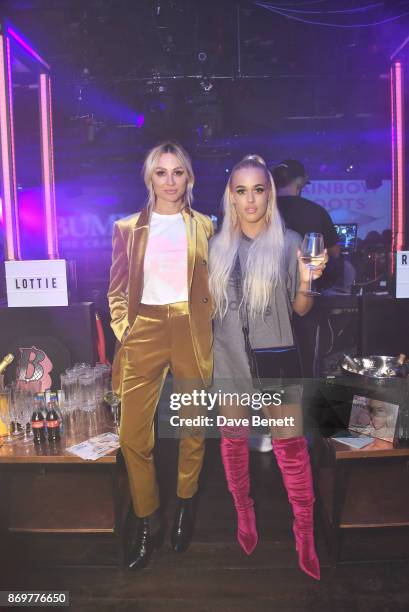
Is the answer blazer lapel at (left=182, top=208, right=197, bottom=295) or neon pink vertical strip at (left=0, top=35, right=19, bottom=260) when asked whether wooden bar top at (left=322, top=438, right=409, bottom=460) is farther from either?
neon pink vertical strip at (left=0, top=35, right=19, bottom=260)

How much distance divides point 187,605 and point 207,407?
2.60 ft

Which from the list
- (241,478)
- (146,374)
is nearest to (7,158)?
(146,374)

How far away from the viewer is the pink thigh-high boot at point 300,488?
2.18 m

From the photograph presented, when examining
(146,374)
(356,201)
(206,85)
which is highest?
(206,85)

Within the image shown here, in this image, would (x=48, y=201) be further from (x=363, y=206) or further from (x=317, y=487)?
(x=363, y=206)

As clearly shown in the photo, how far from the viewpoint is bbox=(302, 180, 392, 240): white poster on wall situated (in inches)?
396

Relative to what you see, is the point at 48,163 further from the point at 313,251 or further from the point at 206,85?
the point at 206,85

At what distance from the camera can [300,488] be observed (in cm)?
221

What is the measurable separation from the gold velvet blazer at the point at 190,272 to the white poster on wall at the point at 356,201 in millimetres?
8187

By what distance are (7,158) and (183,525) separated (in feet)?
6.60

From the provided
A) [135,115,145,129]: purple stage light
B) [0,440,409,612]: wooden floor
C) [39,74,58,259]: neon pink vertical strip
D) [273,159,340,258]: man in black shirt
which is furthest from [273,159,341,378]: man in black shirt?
[135,115,145,129]: purple stage light

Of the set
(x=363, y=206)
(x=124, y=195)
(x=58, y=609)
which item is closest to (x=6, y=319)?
(x=58, y=609)

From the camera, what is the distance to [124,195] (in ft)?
32.9

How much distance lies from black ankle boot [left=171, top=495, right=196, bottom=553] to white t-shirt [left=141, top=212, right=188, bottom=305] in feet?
3.15
